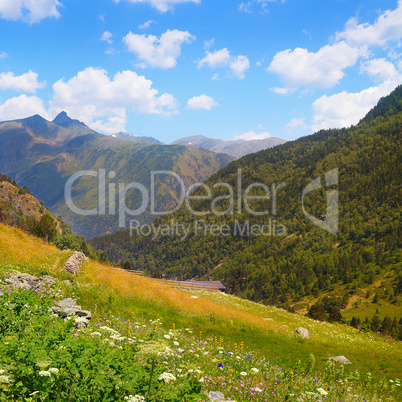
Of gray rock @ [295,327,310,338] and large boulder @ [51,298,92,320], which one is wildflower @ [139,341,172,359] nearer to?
large boulder @ [51,298,92,320]

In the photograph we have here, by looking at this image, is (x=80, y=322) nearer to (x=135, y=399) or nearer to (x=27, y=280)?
(x=135, y=399)

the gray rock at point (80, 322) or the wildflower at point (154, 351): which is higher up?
the wildflower at point (154, 351)

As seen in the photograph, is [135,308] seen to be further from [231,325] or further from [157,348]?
[157,348]

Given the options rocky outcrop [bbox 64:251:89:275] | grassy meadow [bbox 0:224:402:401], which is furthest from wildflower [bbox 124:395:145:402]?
rocky outcrop [bbox 64:251:89:275]

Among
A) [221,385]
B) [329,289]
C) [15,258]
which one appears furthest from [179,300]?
[329,289]

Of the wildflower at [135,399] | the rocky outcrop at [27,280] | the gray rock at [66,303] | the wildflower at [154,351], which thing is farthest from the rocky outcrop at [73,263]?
the wildflower at [135,399]

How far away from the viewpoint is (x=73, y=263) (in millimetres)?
23078

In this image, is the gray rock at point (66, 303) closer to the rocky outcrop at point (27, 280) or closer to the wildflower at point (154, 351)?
the rocky outcrop at point (27, 280)

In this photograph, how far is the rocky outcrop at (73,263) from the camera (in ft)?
73.5

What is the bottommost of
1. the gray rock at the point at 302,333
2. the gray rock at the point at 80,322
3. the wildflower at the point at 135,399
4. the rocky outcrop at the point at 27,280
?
the gray rock at the point at 302,333

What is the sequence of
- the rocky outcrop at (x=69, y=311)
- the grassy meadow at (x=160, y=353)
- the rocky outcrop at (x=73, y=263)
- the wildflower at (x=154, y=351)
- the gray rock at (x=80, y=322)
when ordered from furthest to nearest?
1. the rocky outcrop at (x=73, y=263)
2. the rocky outcrop at (x=69, y=311)
3. the gray rock at (x=80, y=322)
4. the grassy meadow at (x=160, y=353)
5. the wildflower at (x=154, y=351)

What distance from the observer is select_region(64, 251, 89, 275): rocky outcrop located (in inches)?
882

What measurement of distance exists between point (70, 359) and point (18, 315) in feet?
13.9

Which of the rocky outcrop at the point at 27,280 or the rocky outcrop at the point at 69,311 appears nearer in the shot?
the rocky outcrop at the point at 69,311
